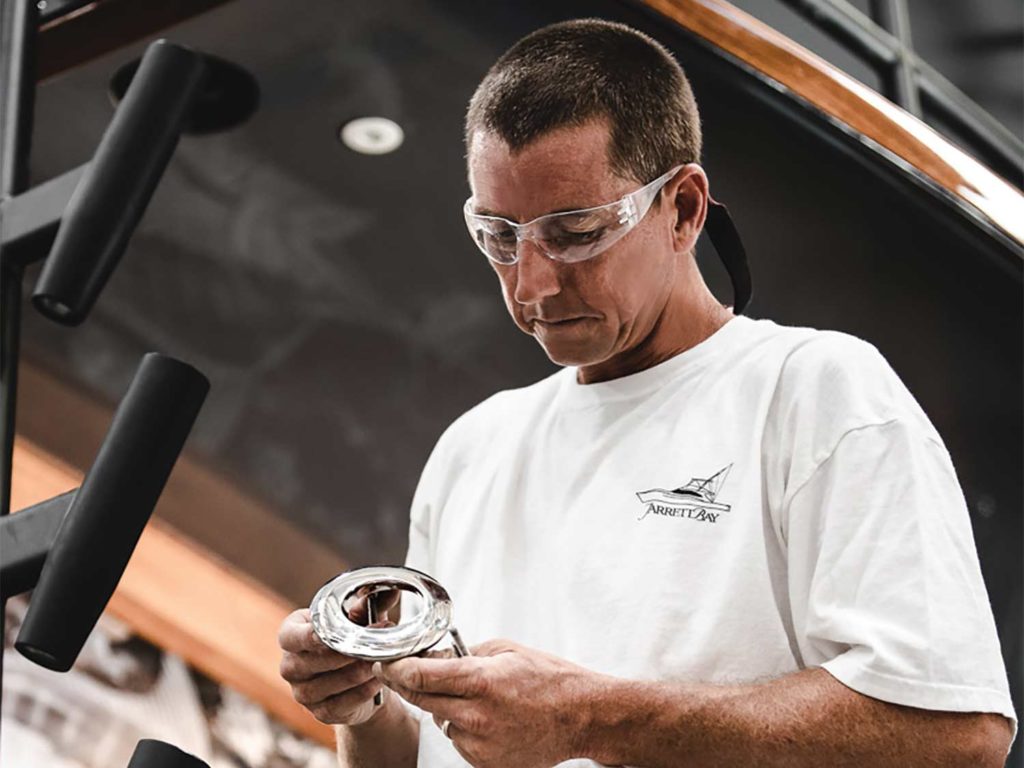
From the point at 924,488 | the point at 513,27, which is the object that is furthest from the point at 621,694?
the point at 513,27

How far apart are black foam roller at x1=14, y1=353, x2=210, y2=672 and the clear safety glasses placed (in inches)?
20.0

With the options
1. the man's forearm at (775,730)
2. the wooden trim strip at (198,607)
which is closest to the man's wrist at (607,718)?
the man's forearm at (775,730)

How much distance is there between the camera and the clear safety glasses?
1.05m

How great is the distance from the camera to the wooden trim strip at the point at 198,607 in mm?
3598

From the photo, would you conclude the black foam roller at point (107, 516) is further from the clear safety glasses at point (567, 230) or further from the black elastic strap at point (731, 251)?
the black elastic strap at point (731, 251)

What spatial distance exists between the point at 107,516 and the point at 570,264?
559 millimetres

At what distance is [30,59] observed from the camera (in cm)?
73

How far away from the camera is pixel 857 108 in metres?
1.84

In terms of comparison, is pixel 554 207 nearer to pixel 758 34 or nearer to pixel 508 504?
pixel 508 504

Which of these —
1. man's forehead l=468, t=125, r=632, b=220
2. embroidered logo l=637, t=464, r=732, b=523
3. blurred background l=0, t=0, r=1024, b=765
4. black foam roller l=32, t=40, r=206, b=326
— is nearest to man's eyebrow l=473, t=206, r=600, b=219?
man's forehead l=468, t=125, r=632, b=220

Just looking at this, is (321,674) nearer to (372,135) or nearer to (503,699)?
(503,699)

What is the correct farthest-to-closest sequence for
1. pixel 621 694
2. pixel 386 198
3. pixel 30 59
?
pixel 386 198, pixel 621 694, pixel 30 59

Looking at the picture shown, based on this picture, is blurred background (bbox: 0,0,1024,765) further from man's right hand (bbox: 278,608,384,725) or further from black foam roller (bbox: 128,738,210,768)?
black foam roller (bbox: 128,738,210,768)

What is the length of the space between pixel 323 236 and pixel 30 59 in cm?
205
